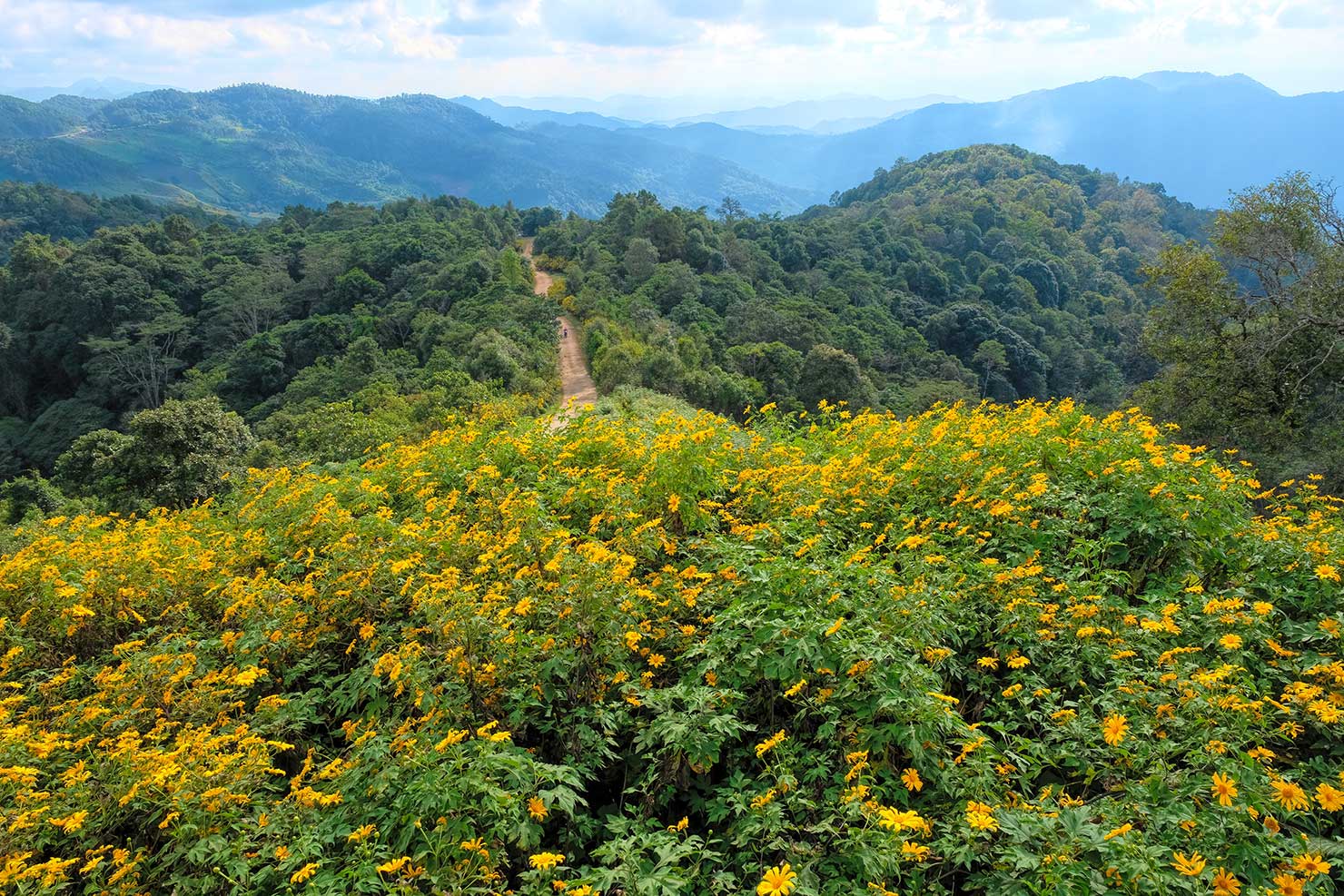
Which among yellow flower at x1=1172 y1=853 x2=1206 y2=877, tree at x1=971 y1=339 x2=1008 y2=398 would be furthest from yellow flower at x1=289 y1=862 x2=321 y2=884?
tree at x1=971 y1=339 x2=1008 y2=398

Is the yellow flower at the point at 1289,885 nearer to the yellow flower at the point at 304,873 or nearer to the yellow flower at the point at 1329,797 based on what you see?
the yellow flower at the point at 1329,797

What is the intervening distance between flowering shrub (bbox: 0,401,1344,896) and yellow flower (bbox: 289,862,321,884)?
0.02 meters

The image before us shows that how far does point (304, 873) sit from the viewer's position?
2.46 m

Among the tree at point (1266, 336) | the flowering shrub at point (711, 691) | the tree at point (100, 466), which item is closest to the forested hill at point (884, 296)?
the tree at point (1266, 336)

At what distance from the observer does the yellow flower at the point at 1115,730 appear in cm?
259

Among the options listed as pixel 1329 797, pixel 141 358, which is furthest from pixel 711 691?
pixel 141 358

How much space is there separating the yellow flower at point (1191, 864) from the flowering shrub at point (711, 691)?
0.06 ft

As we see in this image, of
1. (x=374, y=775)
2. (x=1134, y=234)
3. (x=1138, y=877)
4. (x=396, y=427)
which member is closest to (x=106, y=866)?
(x=374, y=775)

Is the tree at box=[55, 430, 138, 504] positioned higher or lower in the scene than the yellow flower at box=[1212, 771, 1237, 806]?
lower

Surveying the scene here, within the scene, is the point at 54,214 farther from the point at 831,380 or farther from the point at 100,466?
the point at 831,380

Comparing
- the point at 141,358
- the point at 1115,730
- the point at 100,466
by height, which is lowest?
the point at 141,358

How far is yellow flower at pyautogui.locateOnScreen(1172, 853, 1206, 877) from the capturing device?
202 cm

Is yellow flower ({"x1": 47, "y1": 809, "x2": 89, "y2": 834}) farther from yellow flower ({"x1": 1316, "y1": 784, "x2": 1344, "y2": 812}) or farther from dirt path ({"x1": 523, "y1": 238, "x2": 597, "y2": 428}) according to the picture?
dirt path ({"x1": 523, "y1": 238, "x2": 597, "y2": 428})

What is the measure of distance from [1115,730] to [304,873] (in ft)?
9.60
